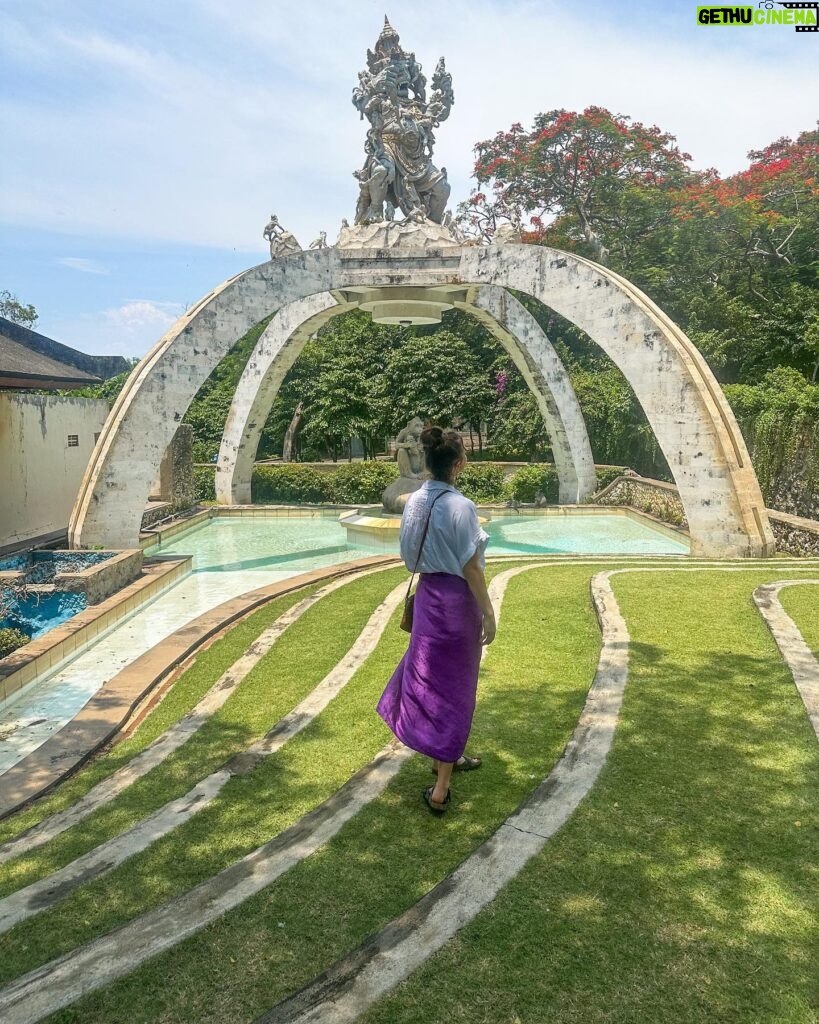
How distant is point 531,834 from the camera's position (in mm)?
3131

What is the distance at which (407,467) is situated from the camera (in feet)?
51.2

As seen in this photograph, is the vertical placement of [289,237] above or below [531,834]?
above

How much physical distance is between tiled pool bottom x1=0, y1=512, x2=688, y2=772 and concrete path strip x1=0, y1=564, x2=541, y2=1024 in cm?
288

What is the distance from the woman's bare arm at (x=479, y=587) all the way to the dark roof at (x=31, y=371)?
11409 mm

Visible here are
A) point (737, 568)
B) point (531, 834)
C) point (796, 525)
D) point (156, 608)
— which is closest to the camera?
point (531, 834)

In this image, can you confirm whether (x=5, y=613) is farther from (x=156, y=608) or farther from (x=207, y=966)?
(x=207, y=966)

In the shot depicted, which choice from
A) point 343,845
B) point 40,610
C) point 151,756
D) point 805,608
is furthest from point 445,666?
point 40,610

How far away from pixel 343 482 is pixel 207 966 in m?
19.7

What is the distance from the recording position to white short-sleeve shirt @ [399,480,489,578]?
3.33 meters

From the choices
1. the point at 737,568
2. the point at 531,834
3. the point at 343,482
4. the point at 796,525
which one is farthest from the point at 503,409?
the point at 531,834

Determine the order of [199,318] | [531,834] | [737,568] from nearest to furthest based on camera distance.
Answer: [531,834], [737,568], [199,318]

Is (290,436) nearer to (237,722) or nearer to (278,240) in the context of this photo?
(278,240)

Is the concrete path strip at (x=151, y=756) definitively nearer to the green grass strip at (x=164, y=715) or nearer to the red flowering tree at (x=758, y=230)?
the green grass strip at (x=164, y=715)

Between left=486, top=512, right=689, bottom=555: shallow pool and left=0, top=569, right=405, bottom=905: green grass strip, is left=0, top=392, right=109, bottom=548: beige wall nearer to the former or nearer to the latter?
left=0, top=569, right=405, bottom=905: green grass strip
